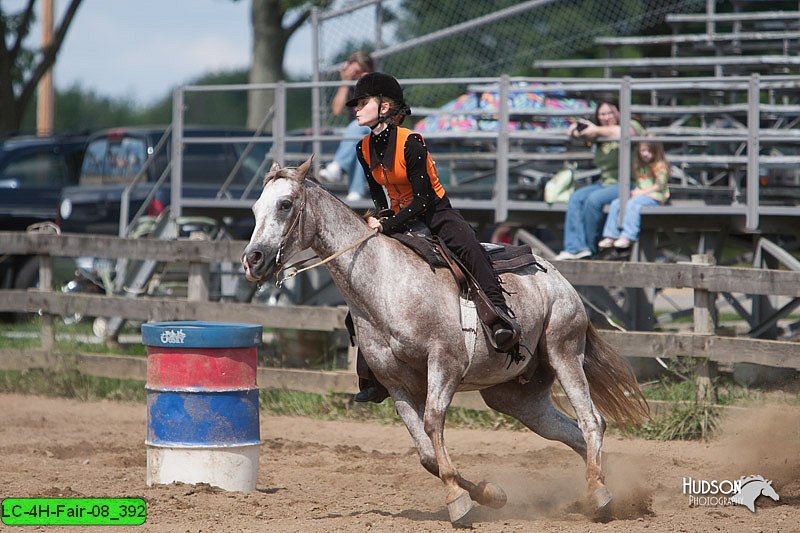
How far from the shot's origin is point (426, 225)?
647cm

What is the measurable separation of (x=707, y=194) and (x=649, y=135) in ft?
3.02

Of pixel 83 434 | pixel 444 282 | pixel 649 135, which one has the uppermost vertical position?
pixel 649 135

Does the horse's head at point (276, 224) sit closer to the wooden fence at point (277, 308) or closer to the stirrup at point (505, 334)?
the stirrup at point (505, 334)

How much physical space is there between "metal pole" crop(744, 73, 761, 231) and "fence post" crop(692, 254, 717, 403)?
1.06 meters

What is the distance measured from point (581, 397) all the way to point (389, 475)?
1703 millimetres

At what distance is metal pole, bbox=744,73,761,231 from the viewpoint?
969 cm

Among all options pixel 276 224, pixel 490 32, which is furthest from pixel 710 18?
pixel 276 224

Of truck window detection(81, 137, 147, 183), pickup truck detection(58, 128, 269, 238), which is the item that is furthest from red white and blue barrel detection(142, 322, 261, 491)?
truck window detection(81, 137, 147, 183)

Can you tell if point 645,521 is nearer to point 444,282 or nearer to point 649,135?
point 444,282

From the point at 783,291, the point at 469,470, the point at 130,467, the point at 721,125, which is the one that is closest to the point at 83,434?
the point at 130,467

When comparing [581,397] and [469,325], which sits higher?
[469,325]

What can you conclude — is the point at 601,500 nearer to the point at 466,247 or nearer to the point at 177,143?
the point at 466,247

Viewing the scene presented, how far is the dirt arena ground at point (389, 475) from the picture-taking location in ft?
20.3

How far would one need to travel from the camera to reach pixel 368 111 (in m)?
6.21
